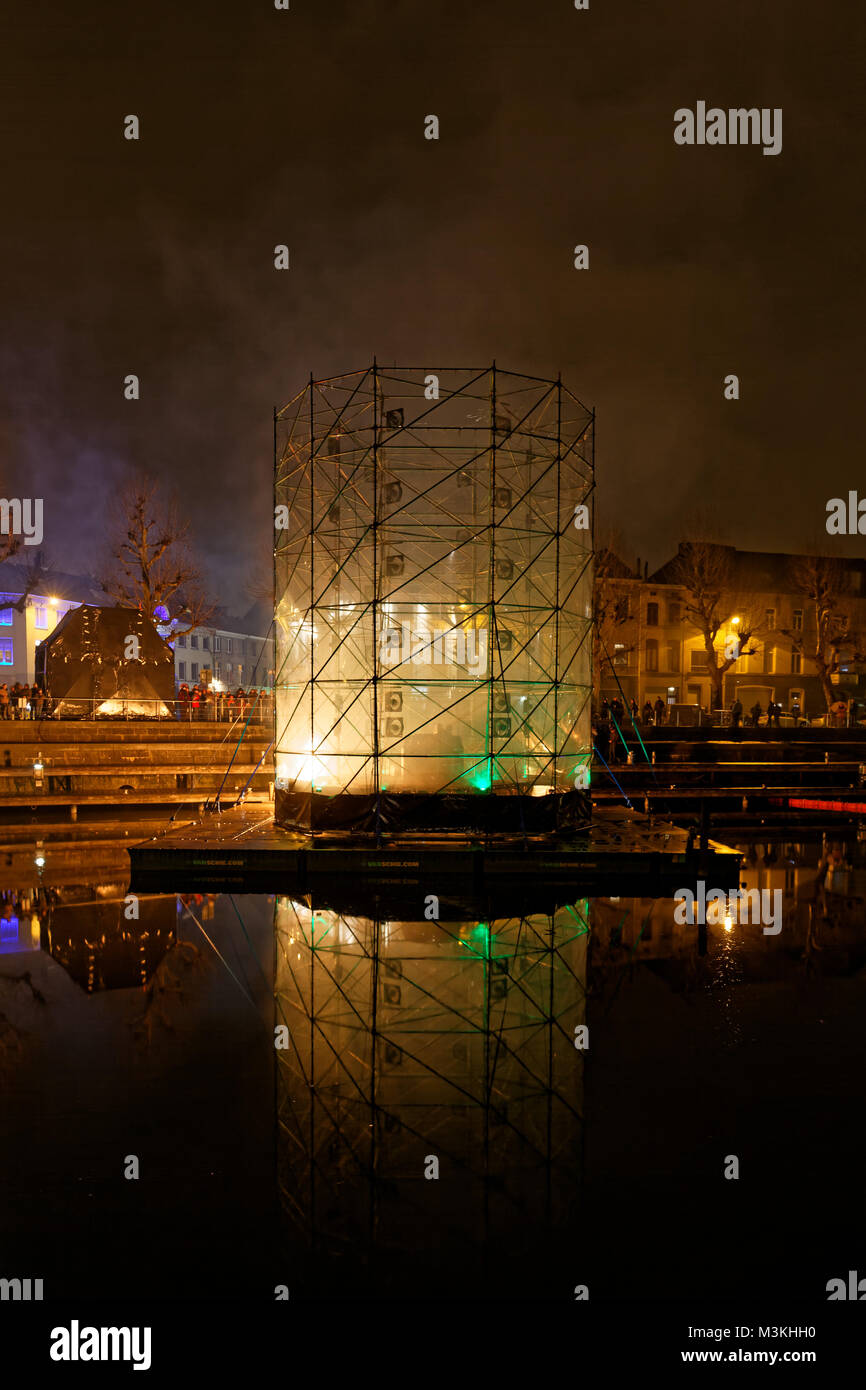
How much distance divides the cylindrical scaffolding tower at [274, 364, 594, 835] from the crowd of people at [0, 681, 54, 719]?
15.0 metres

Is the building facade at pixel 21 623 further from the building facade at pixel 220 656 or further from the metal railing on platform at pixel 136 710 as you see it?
the metal railing on platform at pixel 136 710

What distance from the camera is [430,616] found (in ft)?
59.1

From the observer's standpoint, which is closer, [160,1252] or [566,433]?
[160,1252]

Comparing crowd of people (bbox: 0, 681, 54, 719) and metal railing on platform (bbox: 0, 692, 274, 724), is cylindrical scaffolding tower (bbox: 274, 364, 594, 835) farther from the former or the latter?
crowd of people (bbox: 0, 681, 54, 719)

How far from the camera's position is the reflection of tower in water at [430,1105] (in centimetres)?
498

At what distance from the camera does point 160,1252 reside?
4879 millimetres

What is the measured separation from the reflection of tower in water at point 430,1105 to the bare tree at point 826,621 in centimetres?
3856

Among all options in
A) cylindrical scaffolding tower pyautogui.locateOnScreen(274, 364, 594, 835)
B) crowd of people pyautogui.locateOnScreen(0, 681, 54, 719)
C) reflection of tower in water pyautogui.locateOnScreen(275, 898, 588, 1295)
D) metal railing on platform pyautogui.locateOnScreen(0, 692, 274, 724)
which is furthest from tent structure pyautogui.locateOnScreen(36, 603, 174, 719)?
reflection of tower in water pyautogui.locateOnScreen(275, 898, 588, 1295)

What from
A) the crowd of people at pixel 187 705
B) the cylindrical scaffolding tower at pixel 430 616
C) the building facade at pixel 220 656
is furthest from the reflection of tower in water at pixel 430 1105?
the building facade at pixel 220 656

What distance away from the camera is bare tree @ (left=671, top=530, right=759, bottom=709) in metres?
42.2

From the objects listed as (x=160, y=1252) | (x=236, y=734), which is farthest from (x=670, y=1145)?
(x=236, y=734)

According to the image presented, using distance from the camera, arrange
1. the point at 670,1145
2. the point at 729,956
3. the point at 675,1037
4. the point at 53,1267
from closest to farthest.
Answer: the point at 53,1267 < the point at 670,1145 < the point at 675,1037 < the point at 729,956
